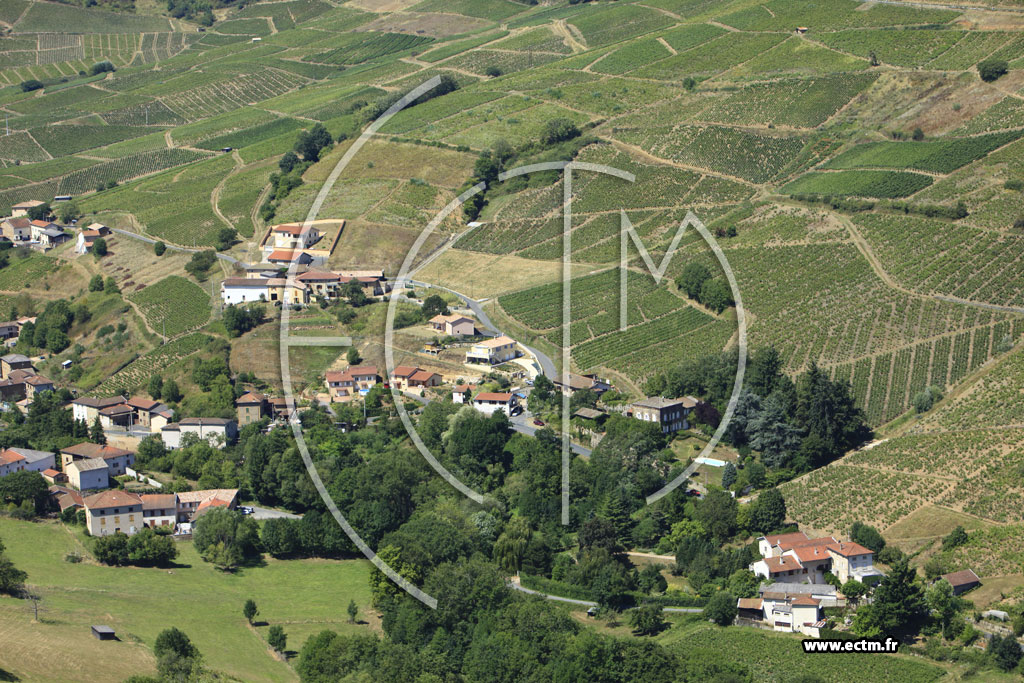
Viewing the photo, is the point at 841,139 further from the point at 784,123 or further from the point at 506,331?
the point at 506,331

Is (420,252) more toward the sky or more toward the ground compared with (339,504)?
more toward the sky

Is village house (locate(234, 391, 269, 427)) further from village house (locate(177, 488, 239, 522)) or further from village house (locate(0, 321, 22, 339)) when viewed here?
village house (locate(0, 321, 22, 339))

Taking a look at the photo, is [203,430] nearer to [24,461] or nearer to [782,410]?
[24,461]

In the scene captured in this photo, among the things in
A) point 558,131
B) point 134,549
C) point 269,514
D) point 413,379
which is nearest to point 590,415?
point 413,379

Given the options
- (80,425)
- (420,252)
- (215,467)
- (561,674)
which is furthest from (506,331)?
(561,674)

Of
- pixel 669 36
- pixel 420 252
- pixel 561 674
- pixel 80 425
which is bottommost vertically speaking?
pixel 561 674

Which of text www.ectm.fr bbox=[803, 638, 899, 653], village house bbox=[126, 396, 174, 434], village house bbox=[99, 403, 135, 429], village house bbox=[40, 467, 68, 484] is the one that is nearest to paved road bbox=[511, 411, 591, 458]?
text www.ectm.fr bbox=[803, 638, 899, 653]
